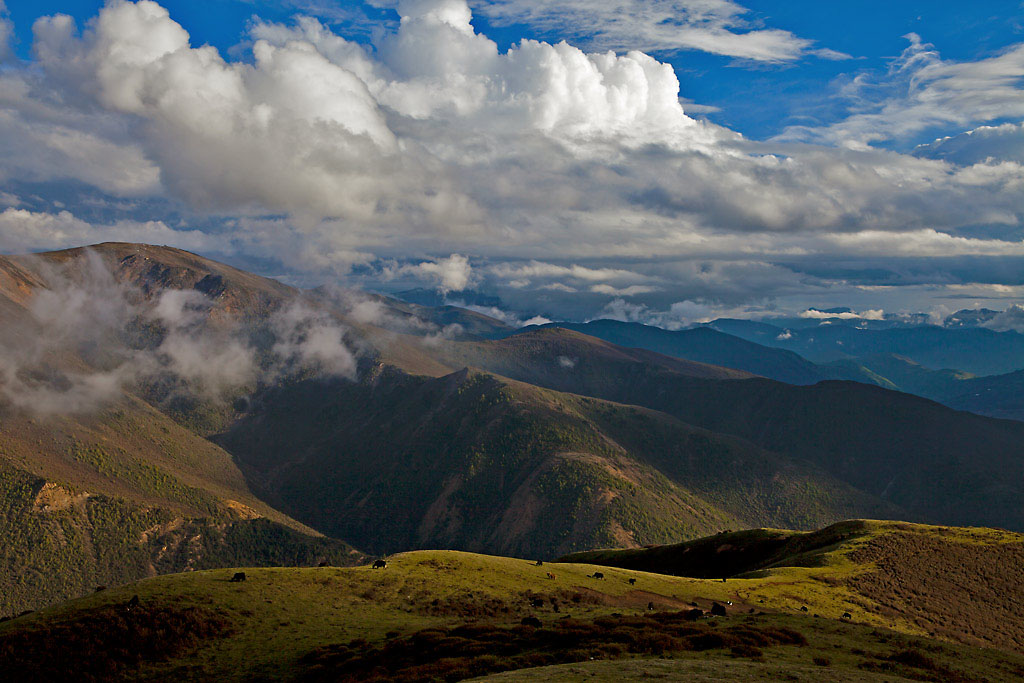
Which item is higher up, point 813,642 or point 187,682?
point 813,642

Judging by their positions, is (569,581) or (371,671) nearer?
(371,671)

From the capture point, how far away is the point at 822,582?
4860 inches

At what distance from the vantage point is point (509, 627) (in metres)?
71.2

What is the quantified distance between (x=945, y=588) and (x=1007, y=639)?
2017 centimetres

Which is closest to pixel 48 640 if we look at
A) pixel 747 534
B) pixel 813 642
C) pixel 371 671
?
pixel 371 671

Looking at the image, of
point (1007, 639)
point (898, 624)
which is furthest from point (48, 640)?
point (1007, 639)

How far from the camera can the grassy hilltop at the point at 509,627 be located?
192ft

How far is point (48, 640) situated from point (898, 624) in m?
116

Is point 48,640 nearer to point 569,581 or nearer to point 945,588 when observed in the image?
point 569,581

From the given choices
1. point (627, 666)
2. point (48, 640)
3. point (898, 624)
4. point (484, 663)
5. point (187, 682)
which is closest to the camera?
point (627, 666)

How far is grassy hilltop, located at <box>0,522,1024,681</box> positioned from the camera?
5841 cm

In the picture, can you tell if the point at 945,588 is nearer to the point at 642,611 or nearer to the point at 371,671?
the point at 642,611

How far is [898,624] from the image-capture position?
105 meters

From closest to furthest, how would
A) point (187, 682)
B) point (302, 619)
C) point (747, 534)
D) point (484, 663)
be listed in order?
point (484, 663) < point (187, 682) < point (302, 619) < point (747, 534)
